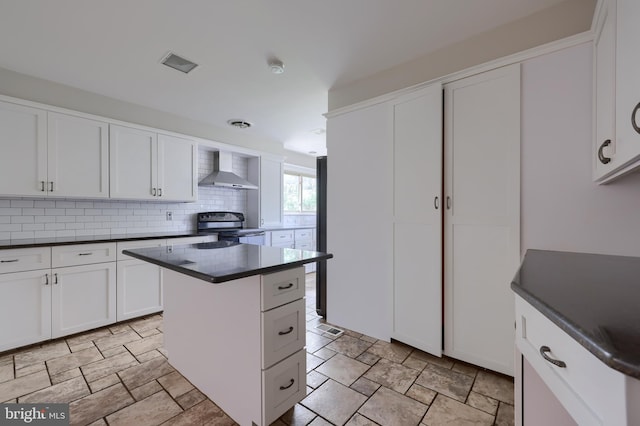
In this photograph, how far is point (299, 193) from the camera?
6.34 meters

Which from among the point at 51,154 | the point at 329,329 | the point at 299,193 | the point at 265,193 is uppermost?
the point at 51,154

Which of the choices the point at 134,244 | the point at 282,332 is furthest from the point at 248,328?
the point at 134,244

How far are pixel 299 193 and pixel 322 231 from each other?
10.7ft

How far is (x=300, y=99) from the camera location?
3250mm

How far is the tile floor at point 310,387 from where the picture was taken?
157cm

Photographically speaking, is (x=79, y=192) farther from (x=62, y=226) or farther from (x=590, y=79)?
(x=590, y=79)

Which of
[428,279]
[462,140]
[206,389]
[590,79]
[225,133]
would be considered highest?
[225,133]

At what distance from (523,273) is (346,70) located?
89.8 inches

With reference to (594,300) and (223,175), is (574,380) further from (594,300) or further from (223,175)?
(223,175)

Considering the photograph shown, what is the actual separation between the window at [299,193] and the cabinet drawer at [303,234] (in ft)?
2.48

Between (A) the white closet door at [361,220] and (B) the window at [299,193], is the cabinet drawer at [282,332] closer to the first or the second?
(A) the white closet door at [361,220]

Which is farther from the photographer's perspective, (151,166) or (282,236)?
(282,236)

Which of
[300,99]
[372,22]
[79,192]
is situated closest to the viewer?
[372,22]

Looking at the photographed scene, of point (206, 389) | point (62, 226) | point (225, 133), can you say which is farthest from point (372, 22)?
point (62, 226)
